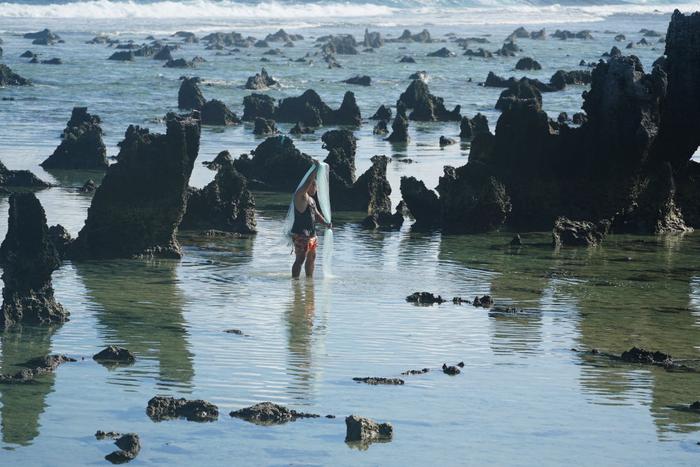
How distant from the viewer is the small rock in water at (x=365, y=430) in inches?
538

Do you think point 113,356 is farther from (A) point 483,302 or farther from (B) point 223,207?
(B) point 223,207

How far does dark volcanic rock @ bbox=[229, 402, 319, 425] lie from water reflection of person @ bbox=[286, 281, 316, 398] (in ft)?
2.59

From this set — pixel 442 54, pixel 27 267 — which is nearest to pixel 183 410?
pixel 27 267

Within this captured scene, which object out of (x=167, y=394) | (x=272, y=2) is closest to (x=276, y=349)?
(x=167, y=394)

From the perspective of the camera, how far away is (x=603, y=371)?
661 inches

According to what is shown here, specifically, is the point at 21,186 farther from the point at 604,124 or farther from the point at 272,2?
the point at 272,2

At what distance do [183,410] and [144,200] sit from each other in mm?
9895

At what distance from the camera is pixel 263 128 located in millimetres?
43688

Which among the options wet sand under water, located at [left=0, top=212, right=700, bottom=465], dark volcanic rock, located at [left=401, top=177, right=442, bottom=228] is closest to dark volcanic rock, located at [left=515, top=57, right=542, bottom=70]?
dark volcanic rock, located at [left=401, top=177, right=442, bottom=228]

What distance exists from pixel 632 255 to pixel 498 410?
1152 centimetres

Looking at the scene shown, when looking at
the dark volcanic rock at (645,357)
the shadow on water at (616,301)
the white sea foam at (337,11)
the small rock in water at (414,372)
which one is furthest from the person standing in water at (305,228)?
the white sea foam at (337,11)

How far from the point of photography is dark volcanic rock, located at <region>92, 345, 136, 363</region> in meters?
16.3

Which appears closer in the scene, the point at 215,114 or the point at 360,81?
the point at 215,114

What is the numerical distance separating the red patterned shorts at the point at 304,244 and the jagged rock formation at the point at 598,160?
563 centimetres
